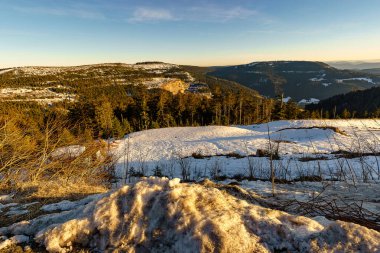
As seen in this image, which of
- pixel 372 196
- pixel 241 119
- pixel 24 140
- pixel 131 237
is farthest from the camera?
pixel 241 119

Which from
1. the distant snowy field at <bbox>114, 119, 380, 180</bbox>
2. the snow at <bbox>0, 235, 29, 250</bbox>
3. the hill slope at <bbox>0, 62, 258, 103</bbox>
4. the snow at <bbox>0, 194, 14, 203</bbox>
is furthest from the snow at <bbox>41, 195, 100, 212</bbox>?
the hill slope at <bbox>0, 62, 258, 103</bbox>

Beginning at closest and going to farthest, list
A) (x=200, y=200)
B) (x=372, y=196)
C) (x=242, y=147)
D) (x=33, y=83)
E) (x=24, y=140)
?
(x=200, y=200)
(x=372, y=196)
(x=24, y=140)
(x=242, y=147)
(x=33, y=83)

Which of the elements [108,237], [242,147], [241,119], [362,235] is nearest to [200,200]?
[108,237]

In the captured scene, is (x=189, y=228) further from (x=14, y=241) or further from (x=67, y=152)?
(x=67, y=152)

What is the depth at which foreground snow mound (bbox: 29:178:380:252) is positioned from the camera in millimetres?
1805

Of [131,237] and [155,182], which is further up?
[155,182]

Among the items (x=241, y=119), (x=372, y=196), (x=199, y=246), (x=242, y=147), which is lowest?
(x=241, y=119)

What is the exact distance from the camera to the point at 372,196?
12.4ft

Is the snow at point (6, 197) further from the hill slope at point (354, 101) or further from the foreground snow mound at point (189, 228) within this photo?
the hill slope at point (354, 101)

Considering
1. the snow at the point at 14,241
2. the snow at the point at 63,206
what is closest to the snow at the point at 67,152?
the snow at the point at 63,206

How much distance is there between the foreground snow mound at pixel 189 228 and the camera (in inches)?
71.1

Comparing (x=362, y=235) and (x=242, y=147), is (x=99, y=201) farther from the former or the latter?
(x=242, y=147)

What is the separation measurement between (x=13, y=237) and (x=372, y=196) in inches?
169

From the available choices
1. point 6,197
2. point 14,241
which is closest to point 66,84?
point 6,197
